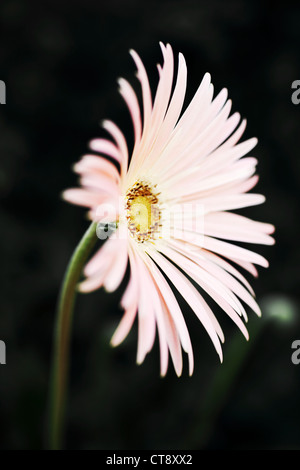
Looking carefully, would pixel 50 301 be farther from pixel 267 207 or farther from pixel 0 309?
pixel 267 207

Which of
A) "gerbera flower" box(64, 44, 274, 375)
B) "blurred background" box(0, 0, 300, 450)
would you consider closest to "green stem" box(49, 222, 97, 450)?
"gerbera flower" box(64, 44, 274, 375)

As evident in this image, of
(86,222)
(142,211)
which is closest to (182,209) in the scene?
(142,211)

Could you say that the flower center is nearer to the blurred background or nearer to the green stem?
the green stem

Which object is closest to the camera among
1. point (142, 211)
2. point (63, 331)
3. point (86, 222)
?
point (63, 331)

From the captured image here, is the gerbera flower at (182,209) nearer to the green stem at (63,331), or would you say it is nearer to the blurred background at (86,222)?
the green stem at (63,331)

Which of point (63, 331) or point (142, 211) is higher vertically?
point (142, 211)

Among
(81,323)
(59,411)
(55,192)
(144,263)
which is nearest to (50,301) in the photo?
(81,323)

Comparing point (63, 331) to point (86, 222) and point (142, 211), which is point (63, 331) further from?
point (86, 222)

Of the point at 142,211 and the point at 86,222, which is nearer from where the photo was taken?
the point at 142,211
